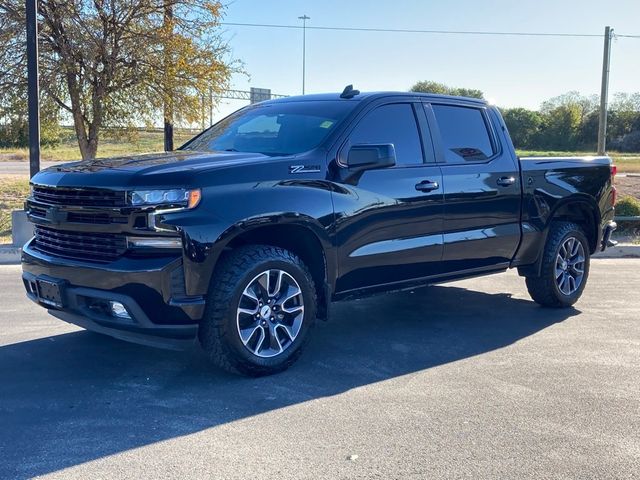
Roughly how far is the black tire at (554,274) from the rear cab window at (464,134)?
1.15 meters

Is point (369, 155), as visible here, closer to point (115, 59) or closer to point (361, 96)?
point (361, 96)

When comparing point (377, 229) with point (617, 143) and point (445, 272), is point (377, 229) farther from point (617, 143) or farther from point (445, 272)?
point (617, 143)

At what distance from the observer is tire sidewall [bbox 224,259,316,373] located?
460 cm

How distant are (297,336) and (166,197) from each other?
4.61 feet

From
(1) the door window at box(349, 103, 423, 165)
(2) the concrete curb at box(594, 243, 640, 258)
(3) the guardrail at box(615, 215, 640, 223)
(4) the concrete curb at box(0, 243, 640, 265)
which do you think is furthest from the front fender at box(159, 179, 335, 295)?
(3) the guardrail at box(615, 215, 640, 223)

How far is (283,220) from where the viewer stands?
15.8 ft

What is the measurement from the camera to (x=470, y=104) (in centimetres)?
654

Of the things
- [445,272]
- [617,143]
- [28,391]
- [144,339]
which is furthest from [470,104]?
[617,143]

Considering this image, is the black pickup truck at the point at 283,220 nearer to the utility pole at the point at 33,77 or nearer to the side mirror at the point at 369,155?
the side mirror at the point at 369,155

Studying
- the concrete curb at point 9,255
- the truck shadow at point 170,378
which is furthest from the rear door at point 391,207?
the concrete curb at point 9,255

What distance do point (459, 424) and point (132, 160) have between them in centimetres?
289

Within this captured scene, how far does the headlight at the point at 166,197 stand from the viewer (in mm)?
4324

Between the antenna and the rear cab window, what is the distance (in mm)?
730

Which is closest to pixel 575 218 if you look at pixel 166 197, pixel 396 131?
pixel 396 131
